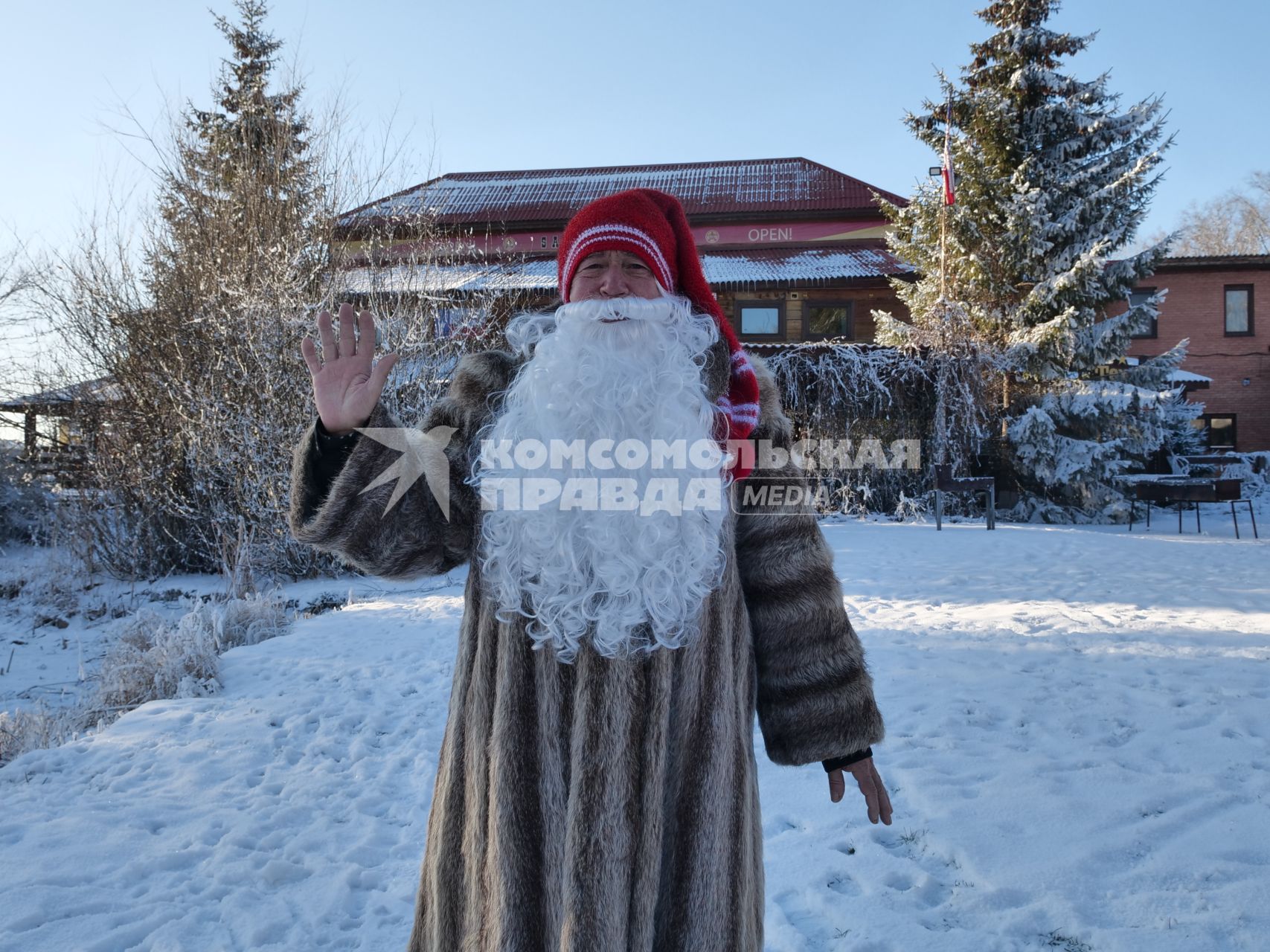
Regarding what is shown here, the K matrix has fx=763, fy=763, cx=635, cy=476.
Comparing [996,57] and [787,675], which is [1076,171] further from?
[787,675]

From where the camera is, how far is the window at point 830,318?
1711cm

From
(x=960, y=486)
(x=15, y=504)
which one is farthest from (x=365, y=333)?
(x=15, y=504)

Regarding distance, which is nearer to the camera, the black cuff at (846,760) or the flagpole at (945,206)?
the black cuff at (846,760)

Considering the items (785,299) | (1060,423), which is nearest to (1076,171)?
(1060,423)

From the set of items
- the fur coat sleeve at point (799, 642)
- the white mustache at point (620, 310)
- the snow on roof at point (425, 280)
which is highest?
the snow on roof at point (425, 280)

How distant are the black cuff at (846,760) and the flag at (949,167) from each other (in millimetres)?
13912

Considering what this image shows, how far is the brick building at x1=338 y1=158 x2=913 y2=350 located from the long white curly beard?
38.8 ft

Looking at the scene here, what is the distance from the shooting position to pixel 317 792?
11.6ft

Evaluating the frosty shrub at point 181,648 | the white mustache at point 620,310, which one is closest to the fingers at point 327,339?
the white mustache at point 620,310

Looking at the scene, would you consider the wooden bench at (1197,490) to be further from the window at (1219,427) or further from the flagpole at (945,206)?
the window at (1219,427)

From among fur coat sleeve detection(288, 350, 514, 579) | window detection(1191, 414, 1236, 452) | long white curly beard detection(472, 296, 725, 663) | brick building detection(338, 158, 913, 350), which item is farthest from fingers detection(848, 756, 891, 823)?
window detection(1191, 414, 1236, 452)

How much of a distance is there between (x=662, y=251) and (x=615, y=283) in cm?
16

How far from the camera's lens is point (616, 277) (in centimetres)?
174

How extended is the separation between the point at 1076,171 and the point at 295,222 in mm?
12811
